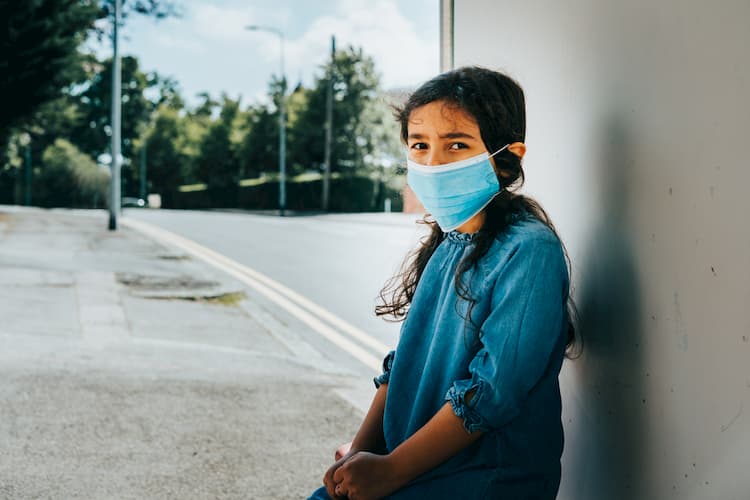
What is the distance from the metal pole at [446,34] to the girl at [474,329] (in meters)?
0.87

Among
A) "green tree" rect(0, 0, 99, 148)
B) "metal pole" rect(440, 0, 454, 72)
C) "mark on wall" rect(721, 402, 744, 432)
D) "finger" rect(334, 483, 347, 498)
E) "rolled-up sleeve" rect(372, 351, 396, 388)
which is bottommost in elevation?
"finger" rect(334, 483, 347, 498)

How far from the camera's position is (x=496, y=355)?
4.46 ft

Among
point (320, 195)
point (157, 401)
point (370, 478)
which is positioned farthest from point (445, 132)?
point (320, 195)

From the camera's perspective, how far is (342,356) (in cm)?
606

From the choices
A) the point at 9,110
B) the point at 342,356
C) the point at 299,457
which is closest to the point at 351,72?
the point at 9,110

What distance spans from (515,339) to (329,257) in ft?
40.0

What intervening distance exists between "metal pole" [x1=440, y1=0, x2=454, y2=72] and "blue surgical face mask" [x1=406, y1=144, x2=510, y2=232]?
96 centimetres

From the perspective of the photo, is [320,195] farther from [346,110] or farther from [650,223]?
[650,223]

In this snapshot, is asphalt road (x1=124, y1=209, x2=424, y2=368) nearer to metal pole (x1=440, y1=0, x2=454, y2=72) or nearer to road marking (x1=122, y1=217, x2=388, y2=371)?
road marking (x1=122, y1=217, x2=388, y2=371)

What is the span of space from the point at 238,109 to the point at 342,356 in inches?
2215

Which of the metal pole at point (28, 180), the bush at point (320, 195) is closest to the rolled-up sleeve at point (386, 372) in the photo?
the bush at point (320, 195)

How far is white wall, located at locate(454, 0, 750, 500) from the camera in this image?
123 cm

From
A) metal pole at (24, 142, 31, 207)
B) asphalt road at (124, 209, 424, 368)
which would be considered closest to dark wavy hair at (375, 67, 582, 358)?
asphalt road at (124, 209, 424, 368)

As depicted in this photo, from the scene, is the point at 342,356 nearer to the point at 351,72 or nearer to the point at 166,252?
the point at 166,252
